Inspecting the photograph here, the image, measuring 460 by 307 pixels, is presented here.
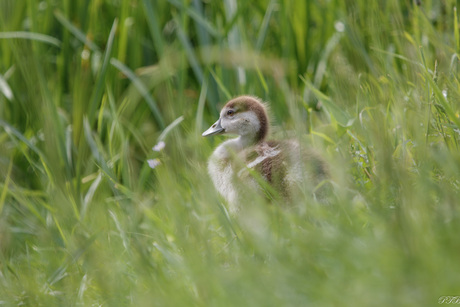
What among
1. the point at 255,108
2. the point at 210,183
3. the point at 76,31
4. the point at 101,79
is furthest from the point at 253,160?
the point at 76,31

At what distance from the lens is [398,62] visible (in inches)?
173

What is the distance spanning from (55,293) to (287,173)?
1177 mm

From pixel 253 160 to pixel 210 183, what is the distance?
67 centimetres

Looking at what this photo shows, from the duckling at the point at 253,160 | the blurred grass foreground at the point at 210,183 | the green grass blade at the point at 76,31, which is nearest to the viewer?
the blurred grass foreground at the point at 210,183

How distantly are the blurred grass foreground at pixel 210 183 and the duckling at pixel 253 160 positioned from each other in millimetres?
121

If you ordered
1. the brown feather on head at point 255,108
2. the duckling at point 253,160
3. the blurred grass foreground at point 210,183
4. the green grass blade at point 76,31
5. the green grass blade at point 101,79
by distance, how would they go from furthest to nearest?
1. the green grass blade at point 76,31
2. the green grass blade at point 101,79
3. the brown feather on head at point 255,108
4. the duckling at point 253,160
5. the blurred grass foreground at point 210,183

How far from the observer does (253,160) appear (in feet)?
10.4

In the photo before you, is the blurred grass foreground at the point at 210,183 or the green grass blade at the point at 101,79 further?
the green grass blade at the point at 101,79

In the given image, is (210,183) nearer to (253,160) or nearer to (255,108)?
(253,160)

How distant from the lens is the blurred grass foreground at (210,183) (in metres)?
1.88

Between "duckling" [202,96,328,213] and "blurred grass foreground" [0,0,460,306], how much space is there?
121 millimetres

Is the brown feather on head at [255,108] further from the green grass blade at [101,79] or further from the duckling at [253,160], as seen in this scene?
the green grass blade at [101,79]

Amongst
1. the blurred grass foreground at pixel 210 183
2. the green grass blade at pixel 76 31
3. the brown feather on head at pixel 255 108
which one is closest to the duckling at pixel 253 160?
the brown feather on head at pixel 255 108

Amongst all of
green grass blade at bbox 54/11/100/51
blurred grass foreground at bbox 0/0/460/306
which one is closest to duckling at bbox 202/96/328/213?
blurred grass foreground at bbox 0/0/460/306
